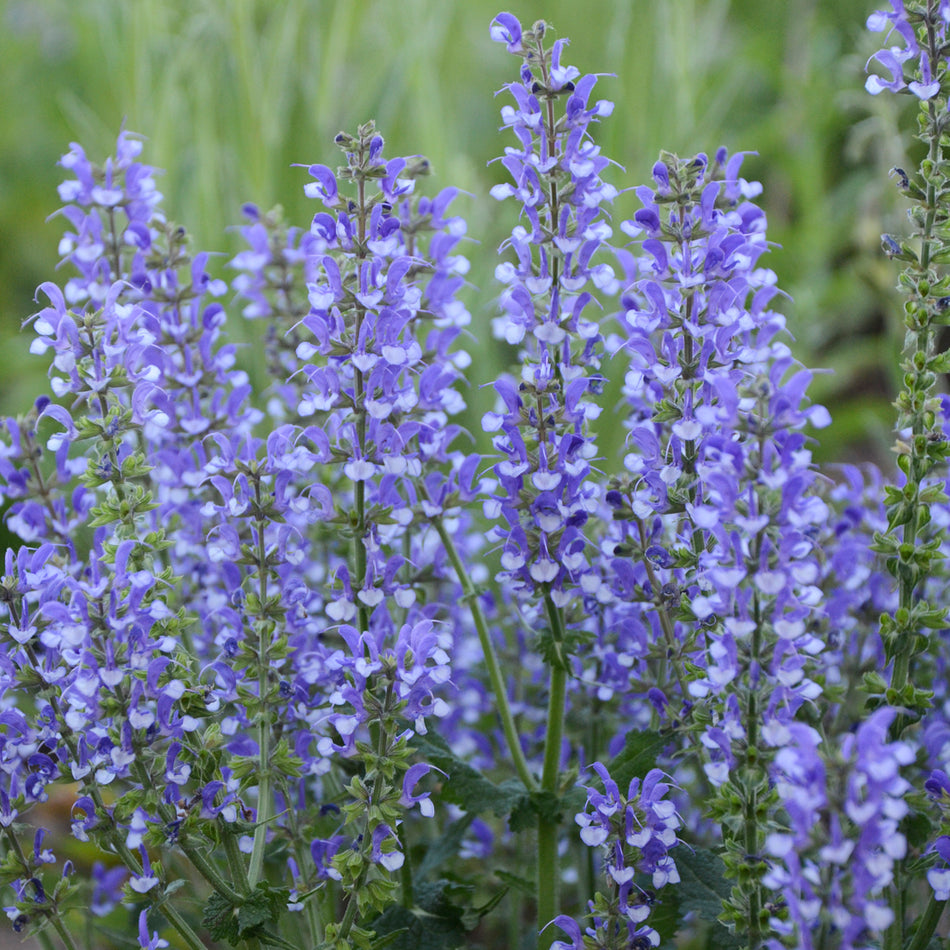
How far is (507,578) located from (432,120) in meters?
2.75

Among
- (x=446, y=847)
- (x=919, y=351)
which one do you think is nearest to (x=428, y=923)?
(x=446, y=847)

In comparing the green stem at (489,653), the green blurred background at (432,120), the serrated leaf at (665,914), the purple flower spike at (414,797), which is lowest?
the serrated leaf at (665,914)

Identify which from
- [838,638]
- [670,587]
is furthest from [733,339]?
[838,638]

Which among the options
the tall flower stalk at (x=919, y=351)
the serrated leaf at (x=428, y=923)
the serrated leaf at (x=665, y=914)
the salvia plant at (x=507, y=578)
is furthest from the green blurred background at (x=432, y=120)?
the serrated leaf at (x=428, y=923)

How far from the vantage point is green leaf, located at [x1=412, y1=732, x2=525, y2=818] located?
152 centimetres

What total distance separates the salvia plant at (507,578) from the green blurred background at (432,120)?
1260 millimetres

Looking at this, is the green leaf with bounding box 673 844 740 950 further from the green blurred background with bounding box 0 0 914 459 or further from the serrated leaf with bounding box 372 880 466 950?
the green blurred background with bounding box 0 0 914 459

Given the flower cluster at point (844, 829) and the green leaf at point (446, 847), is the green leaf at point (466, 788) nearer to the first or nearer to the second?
the green leaf at point (446, 847)

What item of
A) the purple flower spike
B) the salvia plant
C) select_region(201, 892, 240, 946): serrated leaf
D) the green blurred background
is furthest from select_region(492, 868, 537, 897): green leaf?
→ the green blurred background

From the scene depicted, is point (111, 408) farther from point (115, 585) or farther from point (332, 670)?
point (332, 670)

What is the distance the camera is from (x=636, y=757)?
148cm

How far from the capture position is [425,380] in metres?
1.60

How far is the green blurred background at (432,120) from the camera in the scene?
3670 mm

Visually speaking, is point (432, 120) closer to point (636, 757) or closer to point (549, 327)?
point (549, 327)
